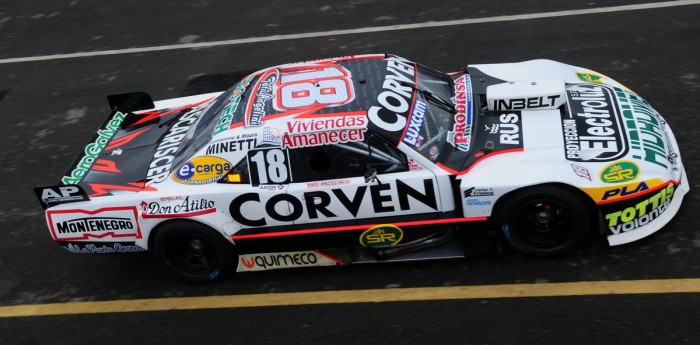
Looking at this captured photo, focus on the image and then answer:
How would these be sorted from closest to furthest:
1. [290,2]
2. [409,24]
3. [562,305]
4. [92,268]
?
1. [562,305]
2. [92,268]
3. [409,24]
4. [290,2]

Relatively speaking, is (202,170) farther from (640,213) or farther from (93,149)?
(640,213)

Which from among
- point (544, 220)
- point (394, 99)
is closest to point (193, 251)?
point (394, 99)

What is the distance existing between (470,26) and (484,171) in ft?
14.5

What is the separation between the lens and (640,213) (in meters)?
5.20

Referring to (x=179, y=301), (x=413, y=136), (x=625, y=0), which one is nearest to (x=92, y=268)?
(x=179, y=301)

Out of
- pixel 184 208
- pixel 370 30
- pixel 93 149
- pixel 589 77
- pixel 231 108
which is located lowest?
pixel 184 208

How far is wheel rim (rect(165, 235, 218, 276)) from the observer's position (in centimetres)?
569

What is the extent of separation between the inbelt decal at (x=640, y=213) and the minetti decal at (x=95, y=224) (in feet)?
11.5

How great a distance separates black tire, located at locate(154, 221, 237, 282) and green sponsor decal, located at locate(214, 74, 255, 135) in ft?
2.51

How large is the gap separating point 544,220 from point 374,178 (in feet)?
4.04

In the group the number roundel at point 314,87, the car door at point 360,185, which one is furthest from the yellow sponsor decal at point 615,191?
the number roundel at point 314,87

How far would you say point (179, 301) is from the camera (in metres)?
5.72

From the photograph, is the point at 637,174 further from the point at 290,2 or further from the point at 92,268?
the point at 290,2

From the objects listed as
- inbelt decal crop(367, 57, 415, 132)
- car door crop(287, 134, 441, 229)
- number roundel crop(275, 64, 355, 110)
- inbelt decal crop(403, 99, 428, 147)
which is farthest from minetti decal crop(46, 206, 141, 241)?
inbelt decal crop(403, 99, 428, 147)
